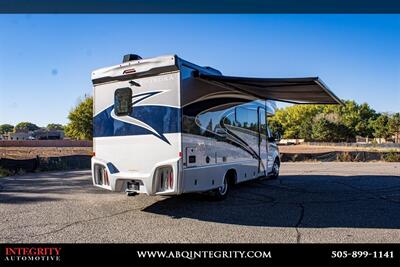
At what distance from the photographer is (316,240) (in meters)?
5.49

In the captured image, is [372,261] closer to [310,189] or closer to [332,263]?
[332,263]

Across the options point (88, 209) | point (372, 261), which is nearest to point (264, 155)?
point (88, 209)

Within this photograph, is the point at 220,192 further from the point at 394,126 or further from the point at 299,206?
the point at 394,126

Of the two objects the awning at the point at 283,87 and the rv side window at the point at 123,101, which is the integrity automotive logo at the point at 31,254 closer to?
the rv side window at the point at 123,101

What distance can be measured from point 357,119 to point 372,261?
87213 millimetres

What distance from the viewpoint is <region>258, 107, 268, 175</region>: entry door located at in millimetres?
10781

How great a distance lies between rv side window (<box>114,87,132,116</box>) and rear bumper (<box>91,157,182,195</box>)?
1.15 meters

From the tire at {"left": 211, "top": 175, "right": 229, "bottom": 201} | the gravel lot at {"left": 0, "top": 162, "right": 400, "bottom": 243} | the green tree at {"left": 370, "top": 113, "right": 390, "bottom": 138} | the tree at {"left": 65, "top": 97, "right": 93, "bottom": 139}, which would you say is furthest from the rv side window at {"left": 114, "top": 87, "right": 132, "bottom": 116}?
the green tree at {"left": 370, "top": 113, "right": 390, "bottom": 138}

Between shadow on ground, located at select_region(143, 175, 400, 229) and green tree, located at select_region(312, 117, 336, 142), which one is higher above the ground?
green tree, located at select_region(312, 117, 336, 142)

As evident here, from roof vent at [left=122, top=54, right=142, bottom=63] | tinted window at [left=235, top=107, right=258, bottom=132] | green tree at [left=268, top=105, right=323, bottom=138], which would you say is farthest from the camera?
green tree at [left=268, top=105, right=323, bottom=138]

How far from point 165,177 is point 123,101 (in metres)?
1.91

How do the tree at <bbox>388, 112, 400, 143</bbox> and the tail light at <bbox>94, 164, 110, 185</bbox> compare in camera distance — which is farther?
the tree at <bbox>388, 112, 400, 143</bbox>

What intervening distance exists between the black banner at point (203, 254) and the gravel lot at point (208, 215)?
11.2 inches

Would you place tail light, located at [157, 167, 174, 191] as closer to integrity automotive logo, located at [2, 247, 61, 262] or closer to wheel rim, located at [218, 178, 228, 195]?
wheel rim, located at [218, 178, 228, 195]
